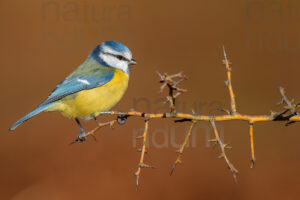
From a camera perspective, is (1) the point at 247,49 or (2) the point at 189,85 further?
(1) the point at 247,49

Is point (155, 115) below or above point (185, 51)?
below

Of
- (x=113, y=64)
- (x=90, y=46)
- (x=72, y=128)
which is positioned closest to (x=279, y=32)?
(x=90, y=46)

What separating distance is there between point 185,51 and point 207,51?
1.51 feet

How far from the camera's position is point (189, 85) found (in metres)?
6.45

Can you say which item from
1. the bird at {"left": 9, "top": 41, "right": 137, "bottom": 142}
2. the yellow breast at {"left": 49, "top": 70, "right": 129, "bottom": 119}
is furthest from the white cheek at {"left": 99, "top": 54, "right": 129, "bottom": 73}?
the yellow breast at {"left": 49, "top": 70, "right": 129, "bottom": 119}

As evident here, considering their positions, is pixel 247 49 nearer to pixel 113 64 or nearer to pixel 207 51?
pixel 207 51

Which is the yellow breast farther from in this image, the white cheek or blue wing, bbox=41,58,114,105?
the white cheek

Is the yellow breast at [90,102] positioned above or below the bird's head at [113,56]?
below

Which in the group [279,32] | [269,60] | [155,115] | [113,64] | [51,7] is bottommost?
[155,115]

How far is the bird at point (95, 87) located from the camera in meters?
2.94

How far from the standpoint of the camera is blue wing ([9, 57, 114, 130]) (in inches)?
116

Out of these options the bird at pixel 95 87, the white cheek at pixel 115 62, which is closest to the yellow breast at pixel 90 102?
the bird at pixel 95 87

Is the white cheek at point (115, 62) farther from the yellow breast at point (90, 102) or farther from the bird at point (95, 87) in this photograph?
the yellow breast at point (90, 102)

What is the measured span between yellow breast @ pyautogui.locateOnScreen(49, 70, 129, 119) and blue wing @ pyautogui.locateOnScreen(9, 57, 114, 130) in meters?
0.05
